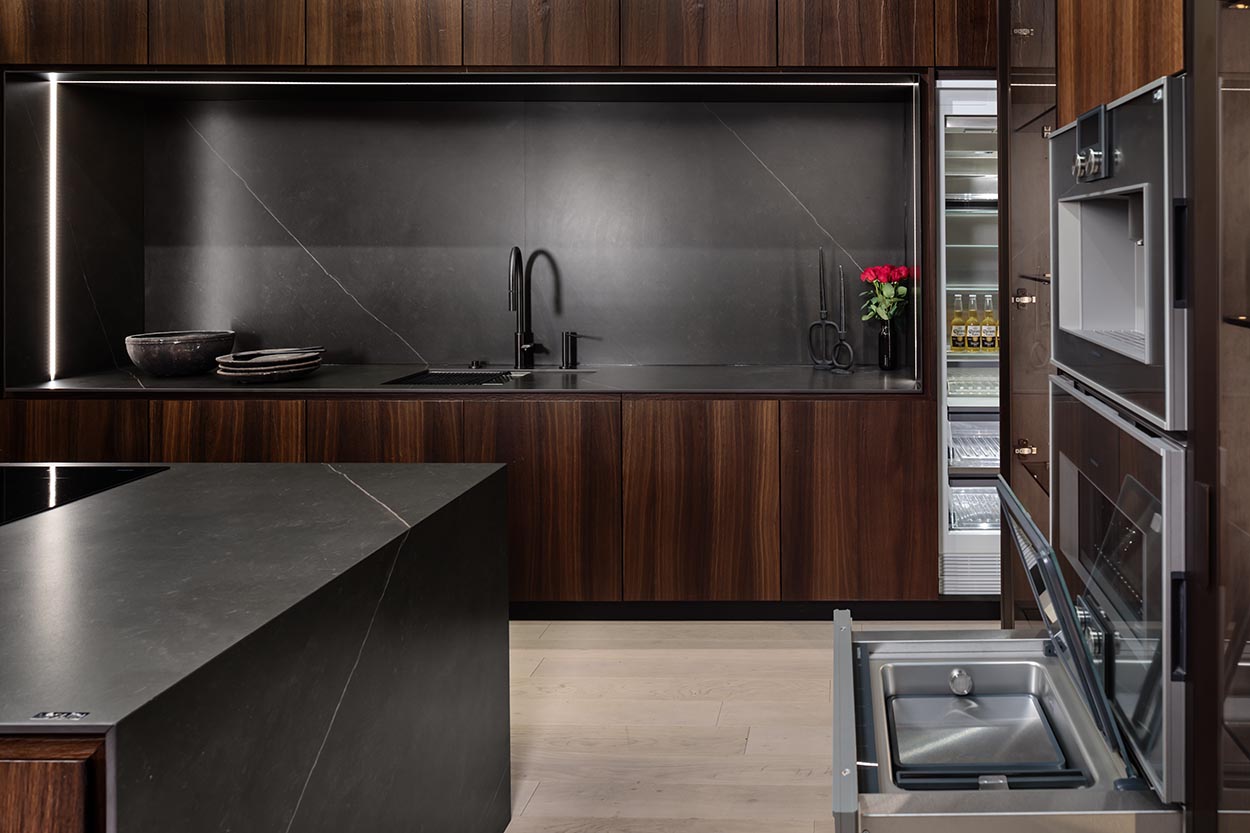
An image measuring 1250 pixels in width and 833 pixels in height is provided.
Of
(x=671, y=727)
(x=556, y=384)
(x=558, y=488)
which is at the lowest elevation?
Result: (x=671, y=727)

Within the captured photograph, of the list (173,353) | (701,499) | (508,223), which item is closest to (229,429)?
(173,353)

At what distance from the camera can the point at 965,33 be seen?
3.60m

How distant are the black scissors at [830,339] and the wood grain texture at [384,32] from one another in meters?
1.54

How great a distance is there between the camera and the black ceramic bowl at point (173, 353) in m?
3.83

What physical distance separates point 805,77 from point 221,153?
218 centimetres

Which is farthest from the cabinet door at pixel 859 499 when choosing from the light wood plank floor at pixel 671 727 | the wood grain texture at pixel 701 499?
the light wood plank floor at pixel 671 727

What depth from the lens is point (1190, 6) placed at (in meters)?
1.00

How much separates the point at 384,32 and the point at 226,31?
20.3 inches

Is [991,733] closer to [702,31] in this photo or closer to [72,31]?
[702,31]

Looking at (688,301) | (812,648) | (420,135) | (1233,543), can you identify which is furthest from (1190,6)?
(420,135)

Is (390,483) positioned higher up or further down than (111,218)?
further down

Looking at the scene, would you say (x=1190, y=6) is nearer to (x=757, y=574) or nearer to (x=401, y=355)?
(x=757, y=574)

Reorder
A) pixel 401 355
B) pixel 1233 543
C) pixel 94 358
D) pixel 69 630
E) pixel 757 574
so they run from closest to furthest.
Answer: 1. pixel 1233 543
2. pixel 69 630
3. pixel 757 574
4. pixel 94 358
5. pixel 401 355

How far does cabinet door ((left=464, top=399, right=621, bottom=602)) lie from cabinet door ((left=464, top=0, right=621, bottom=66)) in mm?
1116
